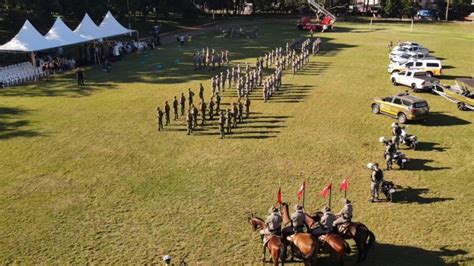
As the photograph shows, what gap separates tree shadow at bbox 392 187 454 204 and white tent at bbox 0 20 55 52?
2833 centimetres

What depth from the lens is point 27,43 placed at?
34.2 m

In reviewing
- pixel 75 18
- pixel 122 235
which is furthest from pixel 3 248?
pixel 75 18

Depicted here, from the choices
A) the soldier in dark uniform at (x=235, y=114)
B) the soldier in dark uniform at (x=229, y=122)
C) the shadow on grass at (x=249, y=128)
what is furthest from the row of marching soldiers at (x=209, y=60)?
the soldier in dark uniform at (x=229, y=122)

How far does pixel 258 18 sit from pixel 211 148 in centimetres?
6556

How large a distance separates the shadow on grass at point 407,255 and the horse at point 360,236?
1.08ft

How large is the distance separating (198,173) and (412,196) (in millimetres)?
7837

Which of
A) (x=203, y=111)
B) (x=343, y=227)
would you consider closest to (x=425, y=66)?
(x=203, y=111)

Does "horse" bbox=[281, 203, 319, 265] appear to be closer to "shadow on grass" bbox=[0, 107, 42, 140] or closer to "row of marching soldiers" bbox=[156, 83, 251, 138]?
"row of marching soldiers" bbox=[156, 83, 251, 138]

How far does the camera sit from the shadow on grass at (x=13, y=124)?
72.2 ft

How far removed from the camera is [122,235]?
1351cm

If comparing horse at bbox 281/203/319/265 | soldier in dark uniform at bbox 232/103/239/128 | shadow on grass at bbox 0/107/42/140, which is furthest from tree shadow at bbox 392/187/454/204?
shadow on grass at bbox 0/107/42/140

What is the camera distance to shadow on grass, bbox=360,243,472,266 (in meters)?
12.2

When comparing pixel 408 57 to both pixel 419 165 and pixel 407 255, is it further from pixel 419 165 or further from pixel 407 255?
pixel 407 255

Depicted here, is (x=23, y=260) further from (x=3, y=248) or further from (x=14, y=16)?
(x=14, y=16)
